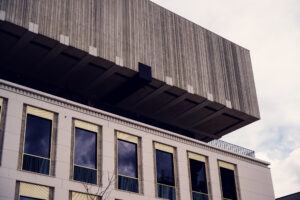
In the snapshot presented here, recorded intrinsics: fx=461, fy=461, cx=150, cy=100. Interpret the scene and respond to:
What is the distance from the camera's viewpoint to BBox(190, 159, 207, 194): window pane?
33.5 m

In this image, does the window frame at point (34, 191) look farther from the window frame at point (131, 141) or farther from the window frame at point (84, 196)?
the window frame at point (131, 141)

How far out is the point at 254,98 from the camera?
145 feet

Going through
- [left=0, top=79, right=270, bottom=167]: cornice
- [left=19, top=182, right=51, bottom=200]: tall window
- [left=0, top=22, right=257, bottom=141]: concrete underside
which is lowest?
[left=19, top=182, right=51, bottom=200]: tall window

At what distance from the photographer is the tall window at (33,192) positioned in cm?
2480

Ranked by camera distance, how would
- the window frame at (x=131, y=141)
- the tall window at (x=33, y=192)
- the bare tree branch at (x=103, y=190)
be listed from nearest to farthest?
the tall window at (x=33, y=192) < the bare tree branch at (x=103, y=190) < the window frame at (x=131, y=141)

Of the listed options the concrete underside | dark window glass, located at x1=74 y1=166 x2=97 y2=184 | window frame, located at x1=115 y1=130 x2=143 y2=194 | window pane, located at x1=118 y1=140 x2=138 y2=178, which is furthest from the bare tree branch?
the concrete underside

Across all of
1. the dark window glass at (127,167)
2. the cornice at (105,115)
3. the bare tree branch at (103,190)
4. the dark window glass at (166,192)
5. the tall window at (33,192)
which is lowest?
the tall window at (33,192)

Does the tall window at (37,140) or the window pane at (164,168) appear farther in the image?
the window pane at (164,168)

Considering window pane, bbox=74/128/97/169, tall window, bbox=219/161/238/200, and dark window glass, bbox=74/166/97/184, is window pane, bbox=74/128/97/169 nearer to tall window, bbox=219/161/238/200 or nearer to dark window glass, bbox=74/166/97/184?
dark window glass, bbox=74/166/97/184

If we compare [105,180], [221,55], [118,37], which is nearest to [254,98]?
[221,55]

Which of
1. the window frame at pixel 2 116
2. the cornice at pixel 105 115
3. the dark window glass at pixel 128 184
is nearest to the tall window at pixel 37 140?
the cornice at pixel 105 115

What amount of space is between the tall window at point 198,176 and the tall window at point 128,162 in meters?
4.92

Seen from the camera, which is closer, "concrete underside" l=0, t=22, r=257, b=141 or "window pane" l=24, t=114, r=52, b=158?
"window pane" l=24, t=114, r=52, b=158

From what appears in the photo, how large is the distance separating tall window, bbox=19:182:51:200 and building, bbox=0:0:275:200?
0.06m
